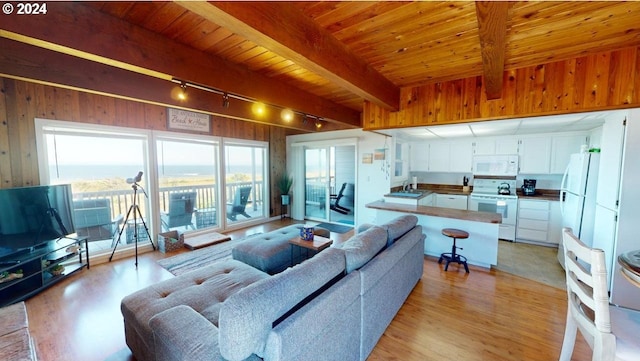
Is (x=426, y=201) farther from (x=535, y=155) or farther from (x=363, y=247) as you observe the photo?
(x=363, y=247)

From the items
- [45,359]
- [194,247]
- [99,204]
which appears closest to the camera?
[45,359]

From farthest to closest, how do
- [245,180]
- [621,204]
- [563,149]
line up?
[245,180] < [563,149] < [621,204]

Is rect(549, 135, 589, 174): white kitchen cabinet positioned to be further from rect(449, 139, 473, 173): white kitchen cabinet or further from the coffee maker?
rect(449, 139, 473, 173): white kitchen cabinet

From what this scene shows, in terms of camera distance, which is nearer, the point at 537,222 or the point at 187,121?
the point at 537,222

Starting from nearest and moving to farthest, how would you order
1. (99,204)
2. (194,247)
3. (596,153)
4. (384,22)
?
(384,22) → (596,153) → (99,204) → (194,247)

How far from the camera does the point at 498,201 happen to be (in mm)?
4379

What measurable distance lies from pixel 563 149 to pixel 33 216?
7574 mm

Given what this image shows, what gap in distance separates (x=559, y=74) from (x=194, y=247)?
519cm

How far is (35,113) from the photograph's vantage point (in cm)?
301

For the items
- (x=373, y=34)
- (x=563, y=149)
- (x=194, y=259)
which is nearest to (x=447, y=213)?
(x=373, y=34)

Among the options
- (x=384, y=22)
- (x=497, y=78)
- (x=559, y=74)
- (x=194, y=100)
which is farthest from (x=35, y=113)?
(x=559, y=74)

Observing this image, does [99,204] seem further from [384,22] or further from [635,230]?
[635,230]

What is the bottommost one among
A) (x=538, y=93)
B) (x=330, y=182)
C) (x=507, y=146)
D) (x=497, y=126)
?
(x=330, y=182)

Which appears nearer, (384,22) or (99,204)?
(384,22)
